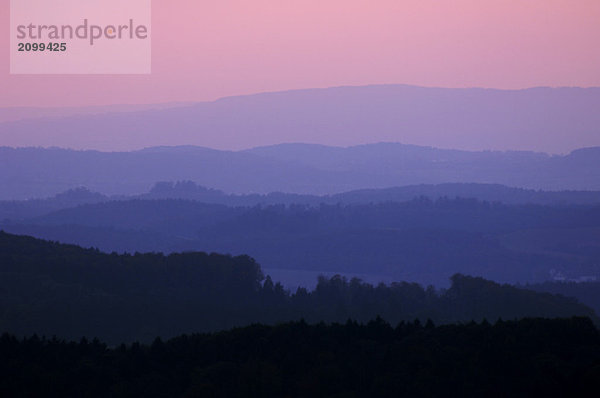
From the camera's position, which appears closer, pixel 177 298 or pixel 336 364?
pixel 336 364

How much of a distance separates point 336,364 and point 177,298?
5180 cm

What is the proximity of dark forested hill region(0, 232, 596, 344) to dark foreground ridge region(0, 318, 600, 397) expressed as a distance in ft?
105

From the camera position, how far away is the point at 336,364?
105ft

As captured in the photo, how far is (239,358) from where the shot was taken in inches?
1336

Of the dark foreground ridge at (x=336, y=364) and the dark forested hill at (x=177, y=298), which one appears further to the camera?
the dark forested hill at (x=177, y=298)

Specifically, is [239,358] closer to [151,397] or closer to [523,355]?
[151,397]

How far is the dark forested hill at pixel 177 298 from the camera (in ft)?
235

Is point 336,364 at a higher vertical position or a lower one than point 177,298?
lower

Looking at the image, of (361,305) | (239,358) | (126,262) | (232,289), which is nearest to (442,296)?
(361,305)

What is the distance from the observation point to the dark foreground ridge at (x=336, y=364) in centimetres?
2947

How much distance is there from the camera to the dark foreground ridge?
29.5 m

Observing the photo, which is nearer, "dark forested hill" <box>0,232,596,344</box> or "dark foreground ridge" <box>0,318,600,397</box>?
"dark foreground ridge" <box>0,318,600,397</box>

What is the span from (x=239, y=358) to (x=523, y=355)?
29.8ft

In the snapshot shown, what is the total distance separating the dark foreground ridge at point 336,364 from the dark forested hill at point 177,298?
31997 millimetres
